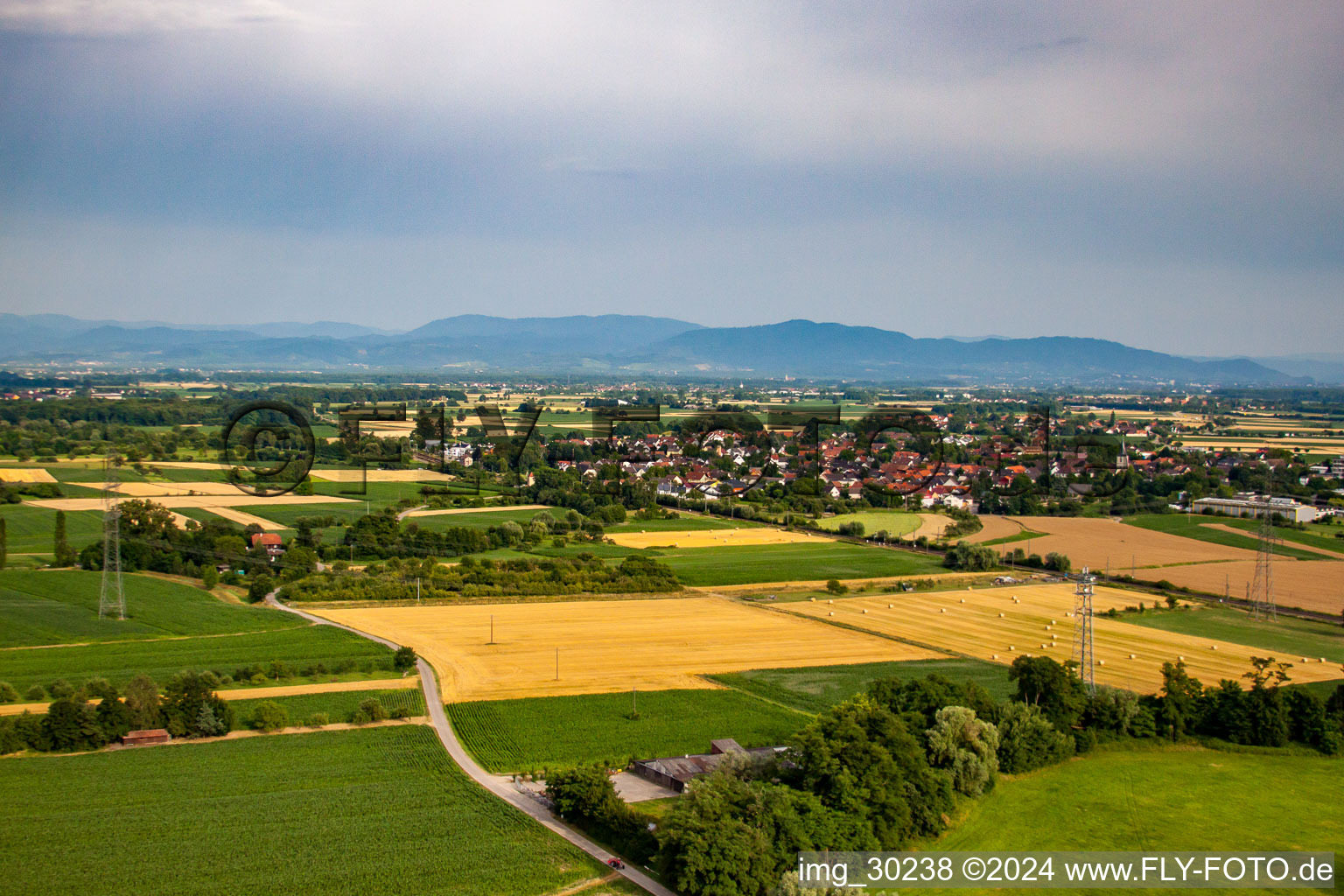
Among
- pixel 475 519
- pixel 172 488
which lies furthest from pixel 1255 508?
pixel 172 488

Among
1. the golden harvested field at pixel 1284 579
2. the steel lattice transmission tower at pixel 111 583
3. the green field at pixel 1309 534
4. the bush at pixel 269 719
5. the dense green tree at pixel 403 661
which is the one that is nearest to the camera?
the bush at pixel 269 719

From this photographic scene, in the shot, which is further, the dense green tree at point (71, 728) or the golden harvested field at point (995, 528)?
the golden harvested field at point (995, 528)

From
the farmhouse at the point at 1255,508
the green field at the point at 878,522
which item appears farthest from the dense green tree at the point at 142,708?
the farmhouse at the point at 1255,508

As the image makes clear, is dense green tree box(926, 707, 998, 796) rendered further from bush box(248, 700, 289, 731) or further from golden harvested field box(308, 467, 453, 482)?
golden harvested field box(308, 467, 453, 482)

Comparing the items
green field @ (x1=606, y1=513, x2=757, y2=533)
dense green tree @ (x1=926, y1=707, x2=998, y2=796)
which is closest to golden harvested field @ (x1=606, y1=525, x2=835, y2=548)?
green field @ (x1=606, y1=513, x2=757, y2=533)

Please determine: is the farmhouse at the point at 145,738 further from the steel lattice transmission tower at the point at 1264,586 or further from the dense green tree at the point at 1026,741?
the steel lattice transmission tower at the point at 1264,586

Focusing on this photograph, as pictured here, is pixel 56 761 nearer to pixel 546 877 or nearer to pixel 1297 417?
pixel 546 877

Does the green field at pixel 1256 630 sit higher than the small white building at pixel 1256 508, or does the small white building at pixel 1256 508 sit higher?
the small white building at pixel 1256 508
